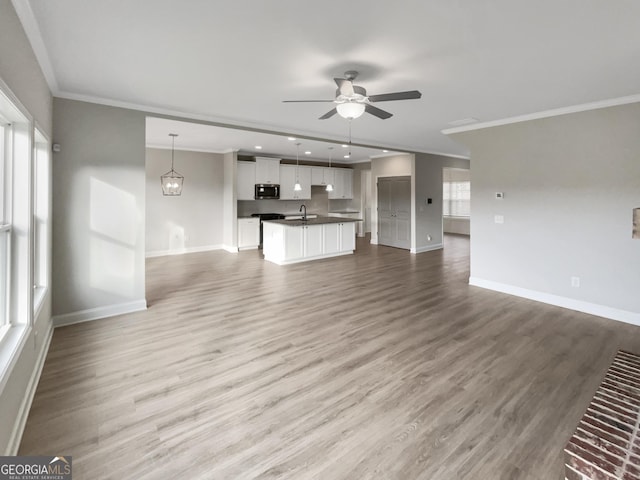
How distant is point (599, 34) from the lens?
241 centimetres

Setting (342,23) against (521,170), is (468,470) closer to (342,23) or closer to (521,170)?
(342,23)

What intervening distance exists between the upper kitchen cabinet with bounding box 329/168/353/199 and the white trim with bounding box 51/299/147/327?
24.6ft

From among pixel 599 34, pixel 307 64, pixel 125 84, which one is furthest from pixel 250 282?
pixel 599 34

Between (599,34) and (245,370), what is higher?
(599,34)

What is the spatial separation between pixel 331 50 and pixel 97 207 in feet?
10.6

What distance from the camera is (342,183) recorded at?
10875mm

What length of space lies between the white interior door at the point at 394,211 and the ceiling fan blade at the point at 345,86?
5.82m

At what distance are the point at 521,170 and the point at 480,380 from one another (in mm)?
3504

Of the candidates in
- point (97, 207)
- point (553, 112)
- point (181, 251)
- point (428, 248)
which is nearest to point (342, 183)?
point (428, 248)

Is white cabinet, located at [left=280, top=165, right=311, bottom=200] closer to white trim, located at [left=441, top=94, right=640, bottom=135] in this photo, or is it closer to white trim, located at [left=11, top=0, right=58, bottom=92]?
white trim, located at [left=441, top=94, right=640, bottom=135]

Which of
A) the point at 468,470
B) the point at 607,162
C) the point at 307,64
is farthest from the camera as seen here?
the point at 607,162

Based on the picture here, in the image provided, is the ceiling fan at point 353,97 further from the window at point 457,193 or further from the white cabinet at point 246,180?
the window at point 457,193

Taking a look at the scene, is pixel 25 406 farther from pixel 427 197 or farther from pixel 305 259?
pixel 427 197

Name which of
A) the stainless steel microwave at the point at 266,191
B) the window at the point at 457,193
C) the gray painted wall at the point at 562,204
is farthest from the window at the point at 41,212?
the window at the point at 457,193
